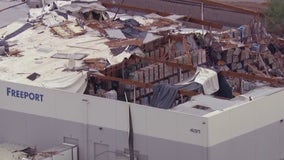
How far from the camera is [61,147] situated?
30844mm

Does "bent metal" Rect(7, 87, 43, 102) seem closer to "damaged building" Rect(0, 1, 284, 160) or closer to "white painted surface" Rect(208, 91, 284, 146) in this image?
"damaged building" Rect(0, 1, 284, 160)

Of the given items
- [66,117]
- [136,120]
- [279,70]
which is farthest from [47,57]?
[279,70]

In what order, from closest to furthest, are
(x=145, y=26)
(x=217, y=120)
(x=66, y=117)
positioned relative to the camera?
(x=217, y=120)
(x=66, y=117)
(x=145, y=26)

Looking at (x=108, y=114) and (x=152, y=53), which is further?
(x=152, y=53)

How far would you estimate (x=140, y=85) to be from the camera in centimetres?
3045

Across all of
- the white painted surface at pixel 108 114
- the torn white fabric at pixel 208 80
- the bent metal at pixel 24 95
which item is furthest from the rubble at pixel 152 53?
the white painted surface at pixel 108 114

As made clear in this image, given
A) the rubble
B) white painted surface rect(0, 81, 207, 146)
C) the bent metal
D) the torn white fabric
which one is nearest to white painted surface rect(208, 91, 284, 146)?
white painted surface rect(0, 81, 207, 146)

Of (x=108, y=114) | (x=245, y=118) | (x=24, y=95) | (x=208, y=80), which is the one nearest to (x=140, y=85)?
(x=108, y=114)

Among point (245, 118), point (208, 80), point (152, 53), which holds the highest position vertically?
point (152, 53)

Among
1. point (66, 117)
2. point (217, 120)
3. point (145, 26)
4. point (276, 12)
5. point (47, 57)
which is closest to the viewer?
point (217, 120)

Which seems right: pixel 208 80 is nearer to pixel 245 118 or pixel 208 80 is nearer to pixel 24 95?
pixel 245 118

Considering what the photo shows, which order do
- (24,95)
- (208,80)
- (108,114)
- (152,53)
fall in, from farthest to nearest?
(152,53), (24,95), (208,80), (108,114)

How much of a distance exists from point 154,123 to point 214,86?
139 inches

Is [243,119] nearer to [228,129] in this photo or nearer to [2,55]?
[228,129]
